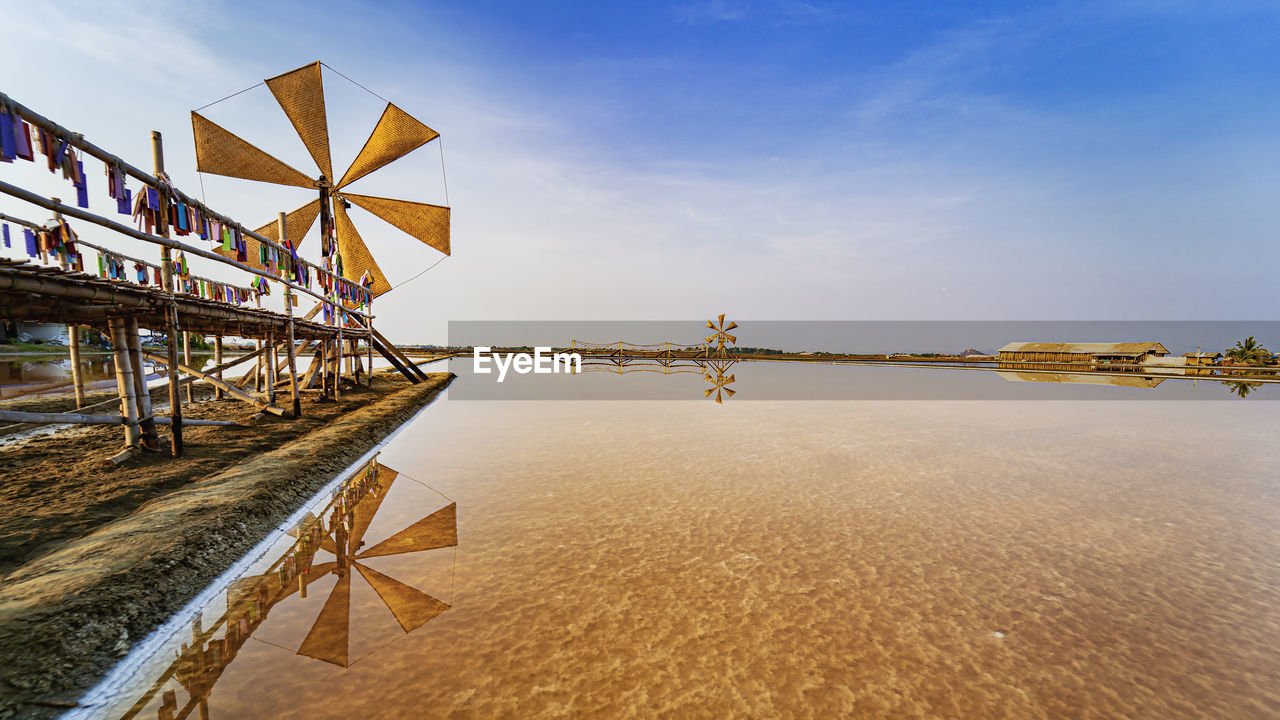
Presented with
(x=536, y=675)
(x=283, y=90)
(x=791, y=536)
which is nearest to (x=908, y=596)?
(x=791, y=536)

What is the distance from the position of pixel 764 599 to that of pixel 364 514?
413 cm

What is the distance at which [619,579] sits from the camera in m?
3.71

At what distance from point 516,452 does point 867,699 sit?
6.27 metres

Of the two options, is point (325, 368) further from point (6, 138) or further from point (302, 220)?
point (6, 138)

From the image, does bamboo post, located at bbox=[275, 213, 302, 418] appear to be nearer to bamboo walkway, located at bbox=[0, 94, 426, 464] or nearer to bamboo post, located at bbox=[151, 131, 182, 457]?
bamboo walkway, located at bbox=[0, 94, 426, 464]

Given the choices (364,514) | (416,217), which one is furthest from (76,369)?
(416,217)

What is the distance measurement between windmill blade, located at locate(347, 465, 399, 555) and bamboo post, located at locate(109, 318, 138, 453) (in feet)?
9.65

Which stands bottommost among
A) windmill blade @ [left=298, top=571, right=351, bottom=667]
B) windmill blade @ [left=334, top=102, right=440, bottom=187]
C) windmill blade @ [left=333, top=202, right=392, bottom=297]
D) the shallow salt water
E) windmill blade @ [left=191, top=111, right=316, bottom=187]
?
the shallow salt water

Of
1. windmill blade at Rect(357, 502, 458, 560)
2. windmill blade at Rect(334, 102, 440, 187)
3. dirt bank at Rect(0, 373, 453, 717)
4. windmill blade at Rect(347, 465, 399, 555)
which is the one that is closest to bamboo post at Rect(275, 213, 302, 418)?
dirt bank at Rect(0, 373, 453, 717)

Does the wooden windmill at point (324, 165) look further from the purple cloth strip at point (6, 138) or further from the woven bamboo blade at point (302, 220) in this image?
the purple cloth strip at point (6, 138)

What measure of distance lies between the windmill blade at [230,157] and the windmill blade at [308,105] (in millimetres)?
989

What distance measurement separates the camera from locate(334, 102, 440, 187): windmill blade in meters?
14.3

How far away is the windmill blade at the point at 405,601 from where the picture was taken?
3.08 metres
